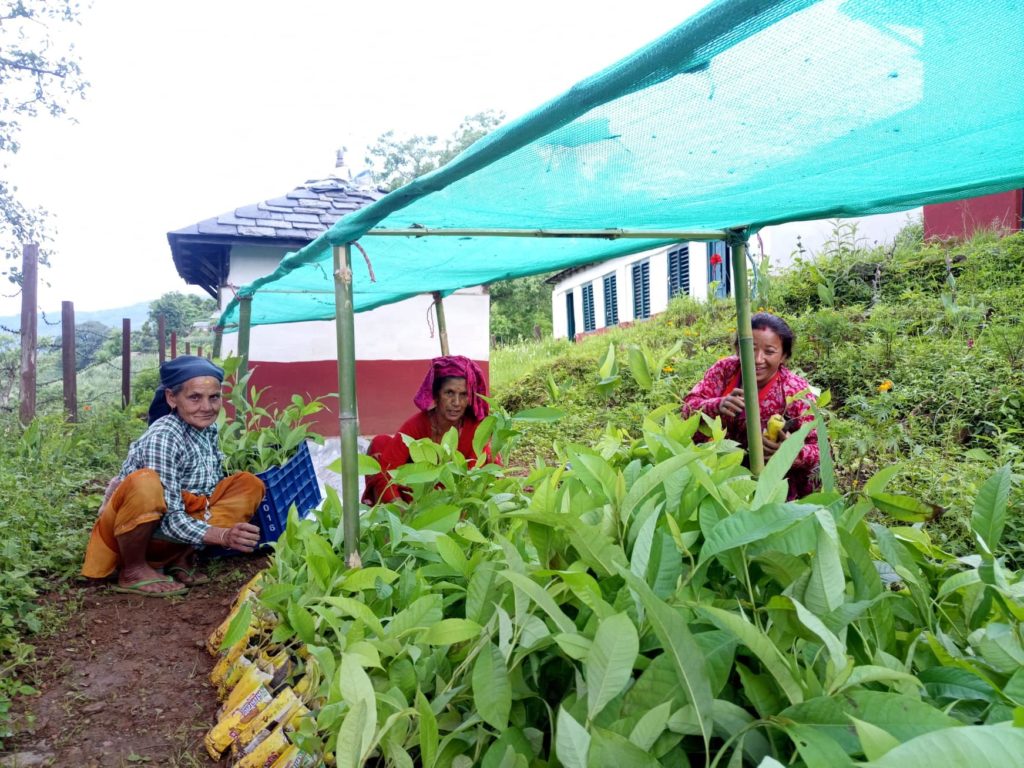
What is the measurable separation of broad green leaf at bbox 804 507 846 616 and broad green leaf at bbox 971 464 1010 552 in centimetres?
34

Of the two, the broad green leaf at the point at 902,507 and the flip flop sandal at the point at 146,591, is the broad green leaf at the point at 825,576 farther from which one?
the flip flop sandal at the point at 146,591

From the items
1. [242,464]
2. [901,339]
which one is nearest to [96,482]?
[242,464]

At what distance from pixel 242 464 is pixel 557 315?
15.6 metres

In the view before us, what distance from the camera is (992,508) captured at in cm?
110

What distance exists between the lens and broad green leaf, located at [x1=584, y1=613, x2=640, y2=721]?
801mm

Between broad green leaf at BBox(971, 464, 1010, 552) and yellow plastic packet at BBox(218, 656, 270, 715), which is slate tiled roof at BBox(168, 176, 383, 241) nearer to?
yellow plastic packet at BBox(218, 656, 270, 715)

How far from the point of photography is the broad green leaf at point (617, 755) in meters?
0.76

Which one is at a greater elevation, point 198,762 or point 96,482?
point 96,482

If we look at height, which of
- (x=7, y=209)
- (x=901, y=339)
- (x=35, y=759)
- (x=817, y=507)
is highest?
(x=7, y=209)

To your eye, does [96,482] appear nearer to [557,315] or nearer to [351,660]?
[351,660]

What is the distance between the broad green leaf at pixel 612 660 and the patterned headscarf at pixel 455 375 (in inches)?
83.7

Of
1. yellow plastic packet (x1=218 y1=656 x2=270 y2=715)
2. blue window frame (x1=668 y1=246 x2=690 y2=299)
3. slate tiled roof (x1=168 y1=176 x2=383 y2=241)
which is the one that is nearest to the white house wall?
blue window frame (x1=668 y1=246 x2=690 y2=299)

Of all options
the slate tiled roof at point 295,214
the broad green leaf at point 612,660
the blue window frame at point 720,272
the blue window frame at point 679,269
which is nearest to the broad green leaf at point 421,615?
the broad green leaf at point 612,660

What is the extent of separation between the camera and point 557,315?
18781 millimetres
